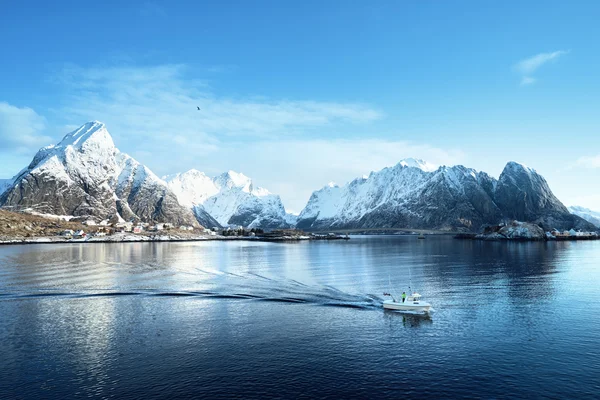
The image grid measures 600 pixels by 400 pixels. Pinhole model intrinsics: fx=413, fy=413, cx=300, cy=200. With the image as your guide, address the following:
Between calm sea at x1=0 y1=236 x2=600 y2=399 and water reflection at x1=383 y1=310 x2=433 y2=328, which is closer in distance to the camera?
A: calm sea at x1=0 y1=236 x2=600 y2=399

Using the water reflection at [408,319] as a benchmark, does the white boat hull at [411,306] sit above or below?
above

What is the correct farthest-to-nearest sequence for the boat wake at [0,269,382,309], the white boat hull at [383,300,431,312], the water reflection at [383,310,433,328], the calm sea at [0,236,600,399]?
the boat wake at [0,269,382,309] → the white boat hull at [383,300,431,312] → the water reflection at [383,310,433,328] → the calm sea at [0,236,600,399]

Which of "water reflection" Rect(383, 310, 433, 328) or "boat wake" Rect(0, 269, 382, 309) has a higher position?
"boat wake" Rect(0, 269, 382, 309)

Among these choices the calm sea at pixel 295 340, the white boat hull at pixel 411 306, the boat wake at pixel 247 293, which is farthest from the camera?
the boat wake at pixel 247 293

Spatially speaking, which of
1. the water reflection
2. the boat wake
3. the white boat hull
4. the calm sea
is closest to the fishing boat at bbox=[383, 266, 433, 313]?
the white boat hull

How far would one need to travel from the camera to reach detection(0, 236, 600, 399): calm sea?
3403 centimetres

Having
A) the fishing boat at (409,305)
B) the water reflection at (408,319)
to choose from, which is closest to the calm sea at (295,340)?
the water reflection at (408,319)

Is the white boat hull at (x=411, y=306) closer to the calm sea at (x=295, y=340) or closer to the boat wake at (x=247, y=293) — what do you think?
the calm sea at (x=295, y=340)

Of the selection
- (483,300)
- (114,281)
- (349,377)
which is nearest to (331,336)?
(349,377)

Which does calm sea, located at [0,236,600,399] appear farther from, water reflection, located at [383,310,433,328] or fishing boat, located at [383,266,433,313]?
fishing boat, located at [383,266,433,313]

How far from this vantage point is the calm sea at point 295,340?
112ft

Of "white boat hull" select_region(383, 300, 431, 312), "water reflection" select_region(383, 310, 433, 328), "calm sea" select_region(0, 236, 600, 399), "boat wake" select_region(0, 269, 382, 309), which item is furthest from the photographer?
"boat wake" select_region(0, 269, 382, 309)

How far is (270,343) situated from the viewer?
1766 inches

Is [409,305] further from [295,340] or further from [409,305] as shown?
[295,340]
